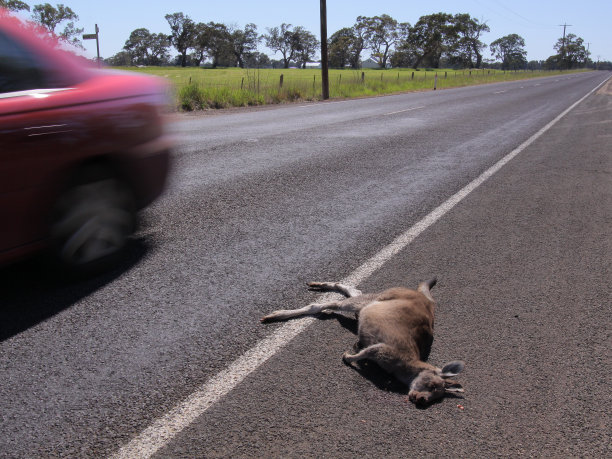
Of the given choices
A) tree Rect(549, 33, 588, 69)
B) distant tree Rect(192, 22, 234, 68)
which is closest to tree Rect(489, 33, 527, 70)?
tree Rect(549, 33, 588, 69)

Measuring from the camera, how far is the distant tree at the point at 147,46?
126375mm

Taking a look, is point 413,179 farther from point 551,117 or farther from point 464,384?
point 551,117

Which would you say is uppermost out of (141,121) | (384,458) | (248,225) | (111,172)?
(141,121)

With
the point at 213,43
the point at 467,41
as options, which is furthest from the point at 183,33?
the point at 467,41

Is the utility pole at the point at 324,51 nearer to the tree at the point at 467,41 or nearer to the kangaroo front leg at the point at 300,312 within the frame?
the kangaroo front leg at the point at 300,312

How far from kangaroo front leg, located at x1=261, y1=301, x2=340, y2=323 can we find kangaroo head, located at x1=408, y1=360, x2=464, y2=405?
845 millimetres

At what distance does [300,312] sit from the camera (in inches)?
134

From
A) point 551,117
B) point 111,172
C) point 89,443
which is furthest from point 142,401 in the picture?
point 551,117

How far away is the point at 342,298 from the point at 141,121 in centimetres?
201

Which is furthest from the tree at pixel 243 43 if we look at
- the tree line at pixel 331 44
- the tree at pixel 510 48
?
the tree at pixel 510 48

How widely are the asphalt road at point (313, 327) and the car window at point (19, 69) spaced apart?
1320 mm

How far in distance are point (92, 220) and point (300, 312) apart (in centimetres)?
170

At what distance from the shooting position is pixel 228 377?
8.99 feet

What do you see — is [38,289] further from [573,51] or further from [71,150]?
[573,51]
